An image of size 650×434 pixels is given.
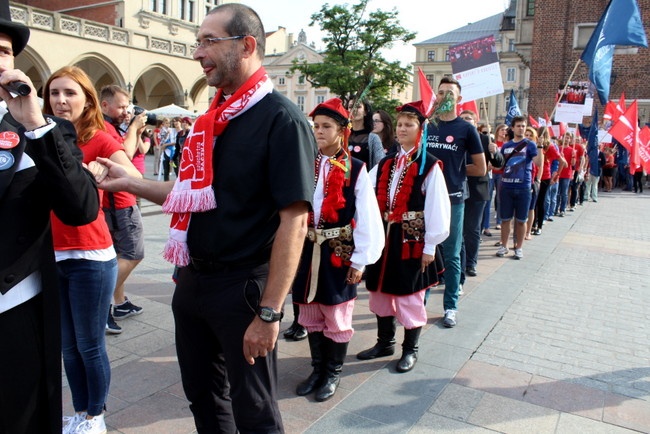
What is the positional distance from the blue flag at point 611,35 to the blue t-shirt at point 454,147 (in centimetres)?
431

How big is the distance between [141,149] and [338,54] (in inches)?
1423

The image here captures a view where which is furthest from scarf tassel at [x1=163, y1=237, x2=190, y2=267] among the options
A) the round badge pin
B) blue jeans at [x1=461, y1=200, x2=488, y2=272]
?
blue jeans at [x1=461, y1=200, x2=488, y2=272]

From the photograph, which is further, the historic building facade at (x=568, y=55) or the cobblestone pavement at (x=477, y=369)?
the historic building facade at (x=568, y=55)

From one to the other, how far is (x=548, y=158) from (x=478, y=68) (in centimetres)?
331

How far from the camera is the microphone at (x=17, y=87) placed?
175 centimetres

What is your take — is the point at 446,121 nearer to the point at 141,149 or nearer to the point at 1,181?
the point at 141,149

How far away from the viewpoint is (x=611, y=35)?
8430mm

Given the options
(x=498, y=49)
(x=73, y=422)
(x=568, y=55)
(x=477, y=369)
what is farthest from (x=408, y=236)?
(x=498, y=49)

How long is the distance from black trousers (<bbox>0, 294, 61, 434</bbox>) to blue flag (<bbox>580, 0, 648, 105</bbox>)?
866 centimetres

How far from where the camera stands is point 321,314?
3732 mm

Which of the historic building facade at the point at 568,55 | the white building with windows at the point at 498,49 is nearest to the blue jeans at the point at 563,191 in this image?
the historic building facade at the point at 568,55

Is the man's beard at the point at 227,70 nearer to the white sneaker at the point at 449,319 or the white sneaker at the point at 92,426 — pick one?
the white sneaker at the point at 92,426

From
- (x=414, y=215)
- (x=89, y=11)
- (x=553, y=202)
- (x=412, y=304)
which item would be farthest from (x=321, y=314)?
(x=89, y=11)

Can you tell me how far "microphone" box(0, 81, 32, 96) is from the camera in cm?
175
